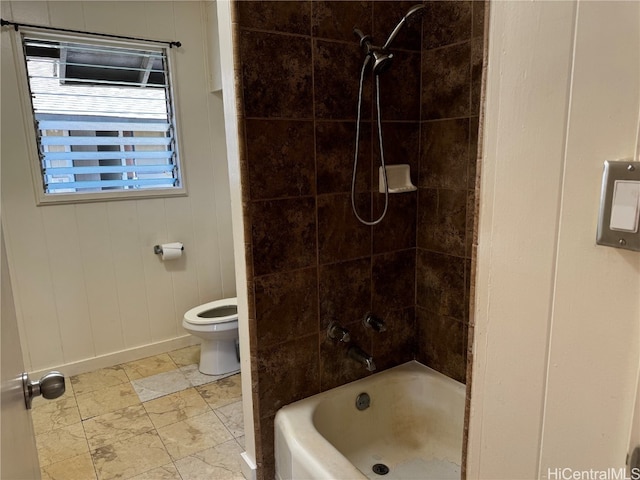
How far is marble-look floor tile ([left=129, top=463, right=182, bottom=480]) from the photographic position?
191cm

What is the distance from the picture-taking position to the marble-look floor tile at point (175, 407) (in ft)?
7.75

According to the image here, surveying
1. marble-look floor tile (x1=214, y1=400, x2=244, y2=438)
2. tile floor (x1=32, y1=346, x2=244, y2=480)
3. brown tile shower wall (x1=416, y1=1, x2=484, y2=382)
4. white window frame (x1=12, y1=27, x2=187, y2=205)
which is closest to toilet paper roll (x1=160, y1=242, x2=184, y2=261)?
white window frame (x1=12, y1=27, x2=187, y2=205)

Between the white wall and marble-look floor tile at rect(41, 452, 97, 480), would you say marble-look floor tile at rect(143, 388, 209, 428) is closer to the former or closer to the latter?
marble-look floor tile at rect(41, 452, 97, 480)

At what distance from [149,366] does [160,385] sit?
1.03 ft

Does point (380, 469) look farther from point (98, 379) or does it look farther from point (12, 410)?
point (98, 379)

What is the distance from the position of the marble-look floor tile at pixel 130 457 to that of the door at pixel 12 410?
3.80 feet

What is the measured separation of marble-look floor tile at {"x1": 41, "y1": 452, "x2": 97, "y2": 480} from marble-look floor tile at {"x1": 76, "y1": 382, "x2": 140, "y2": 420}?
380 millimetres

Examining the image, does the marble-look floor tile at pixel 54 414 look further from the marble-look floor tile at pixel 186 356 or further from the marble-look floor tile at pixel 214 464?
the marble-look floor tile at pixel 214 464

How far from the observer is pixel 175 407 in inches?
97.3

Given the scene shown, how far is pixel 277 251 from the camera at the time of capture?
168 cm

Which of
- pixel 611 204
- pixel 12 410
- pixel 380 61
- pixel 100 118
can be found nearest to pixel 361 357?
pixel 380 61

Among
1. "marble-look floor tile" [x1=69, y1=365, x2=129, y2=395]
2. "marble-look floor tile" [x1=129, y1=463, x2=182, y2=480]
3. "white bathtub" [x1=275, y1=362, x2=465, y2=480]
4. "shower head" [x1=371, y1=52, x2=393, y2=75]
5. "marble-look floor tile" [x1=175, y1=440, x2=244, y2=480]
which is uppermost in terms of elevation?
"shower head" [x1=371, y1=52, x2=393, y2=75]

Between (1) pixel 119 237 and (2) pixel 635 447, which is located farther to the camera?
(1) pixel 119 237

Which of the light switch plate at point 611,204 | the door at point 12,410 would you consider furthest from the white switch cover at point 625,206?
the door at point 12,410
